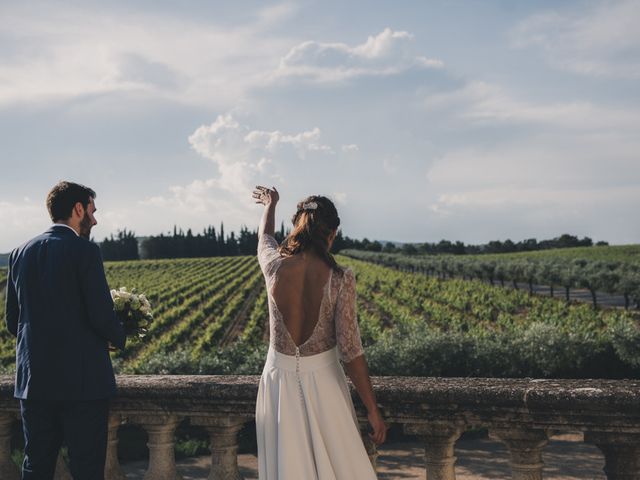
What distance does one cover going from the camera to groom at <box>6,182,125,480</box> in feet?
9.70

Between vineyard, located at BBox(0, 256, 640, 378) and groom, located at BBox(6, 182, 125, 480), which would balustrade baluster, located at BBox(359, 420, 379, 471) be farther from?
vineyard, located at BBox(0, 256, 640, 378)

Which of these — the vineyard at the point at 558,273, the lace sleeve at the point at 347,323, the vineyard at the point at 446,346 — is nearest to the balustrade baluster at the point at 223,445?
the lace sleeve at the point at 347,323

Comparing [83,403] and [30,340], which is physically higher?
[30,340]

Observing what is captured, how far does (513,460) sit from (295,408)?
39.9 inches

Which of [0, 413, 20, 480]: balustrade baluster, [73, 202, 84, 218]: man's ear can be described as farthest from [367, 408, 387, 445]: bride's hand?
[0, 413, 20, 480]: balustrade baluster

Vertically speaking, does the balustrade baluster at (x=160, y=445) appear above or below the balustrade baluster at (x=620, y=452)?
below

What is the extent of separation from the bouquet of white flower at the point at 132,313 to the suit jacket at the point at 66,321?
0.64 meters

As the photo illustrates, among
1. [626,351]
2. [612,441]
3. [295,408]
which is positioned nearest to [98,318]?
[295,408]

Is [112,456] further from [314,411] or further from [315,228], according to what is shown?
[315,228]

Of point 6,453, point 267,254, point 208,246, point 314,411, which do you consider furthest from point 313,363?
point 208,246

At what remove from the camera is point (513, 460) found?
295 cm

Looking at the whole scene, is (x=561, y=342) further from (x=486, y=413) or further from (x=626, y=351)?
(x=486, y=413)

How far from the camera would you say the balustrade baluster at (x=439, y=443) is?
9.99 feet

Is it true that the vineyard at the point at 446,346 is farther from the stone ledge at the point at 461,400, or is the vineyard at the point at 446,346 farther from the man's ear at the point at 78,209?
the man's ear at the point at 78,209
